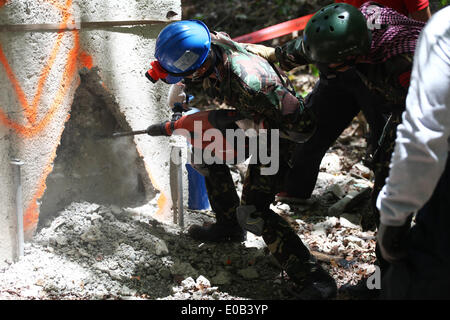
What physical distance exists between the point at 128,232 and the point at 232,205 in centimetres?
73

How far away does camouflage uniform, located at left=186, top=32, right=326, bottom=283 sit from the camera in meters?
2.91

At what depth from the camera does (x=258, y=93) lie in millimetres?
2879

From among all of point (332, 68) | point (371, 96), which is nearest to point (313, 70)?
point (371, 96)

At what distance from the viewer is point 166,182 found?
156 inches

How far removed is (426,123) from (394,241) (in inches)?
19.1

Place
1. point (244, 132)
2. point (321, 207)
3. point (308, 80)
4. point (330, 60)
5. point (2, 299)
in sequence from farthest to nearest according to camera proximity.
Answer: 1. point (308, 80)
2. point (321, 207)
3. point (244, 132)
4. point (2, 299)
5. point (330, 60)

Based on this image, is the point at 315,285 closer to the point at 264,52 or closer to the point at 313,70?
the point at 264,52

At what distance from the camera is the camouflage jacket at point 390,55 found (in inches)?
102

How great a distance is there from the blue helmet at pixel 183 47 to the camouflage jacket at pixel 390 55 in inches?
27.7

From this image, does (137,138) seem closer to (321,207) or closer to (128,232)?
(128,232)

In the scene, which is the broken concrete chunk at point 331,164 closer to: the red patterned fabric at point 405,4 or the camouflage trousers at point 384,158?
the red patterned fabric at point 405,4

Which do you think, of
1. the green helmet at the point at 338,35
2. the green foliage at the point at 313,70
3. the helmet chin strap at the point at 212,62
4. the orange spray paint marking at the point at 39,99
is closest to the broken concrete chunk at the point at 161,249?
the orange spray paint marking at the point at 39,99
